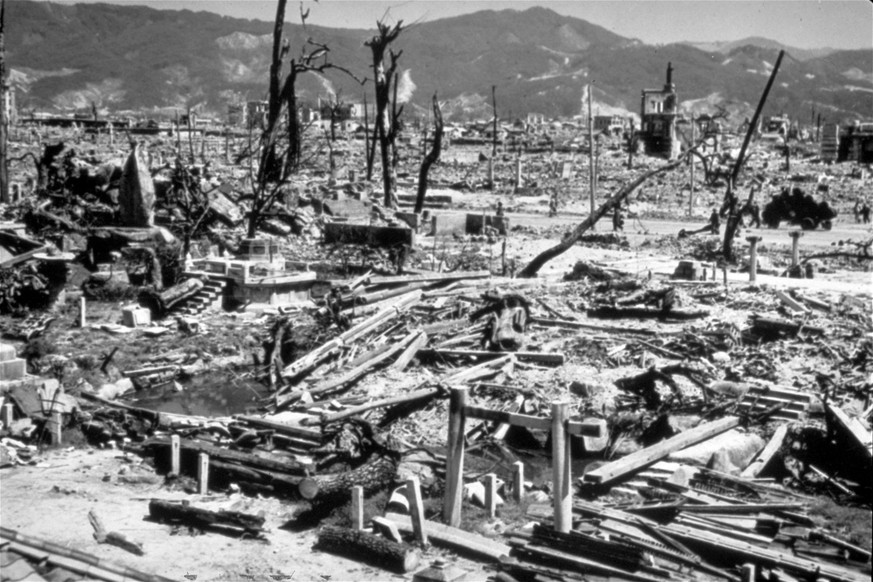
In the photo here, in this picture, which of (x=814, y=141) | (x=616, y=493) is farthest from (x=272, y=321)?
(x=814, y=141)

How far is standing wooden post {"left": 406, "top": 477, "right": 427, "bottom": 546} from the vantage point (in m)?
9.11

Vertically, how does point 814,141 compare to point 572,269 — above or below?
above

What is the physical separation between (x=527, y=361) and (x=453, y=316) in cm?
268

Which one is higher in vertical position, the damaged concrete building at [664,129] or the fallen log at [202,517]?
the damaged concrete building at [664,129]

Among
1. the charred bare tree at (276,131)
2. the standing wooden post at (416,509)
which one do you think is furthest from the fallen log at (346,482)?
the charred bare tree at (276,131)

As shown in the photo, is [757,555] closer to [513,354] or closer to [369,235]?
[513,354]

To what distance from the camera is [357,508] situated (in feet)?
31.0

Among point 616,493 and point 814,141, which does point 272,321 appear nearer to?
point 616,493

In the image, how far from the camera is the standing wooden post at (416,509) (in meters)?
9.11

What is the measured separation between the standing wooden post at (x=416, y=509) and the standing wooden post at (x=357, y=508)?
0.52m

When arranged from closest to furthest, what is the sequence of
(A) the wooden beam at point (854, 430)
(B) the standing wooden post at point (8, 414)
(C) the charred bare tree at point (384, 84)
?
1. (A) the wooden beam at point (854, 430)
2. (B) the standing wooden post at point (8, 414)
3. (C) the charred bare tree at point (384, 84)

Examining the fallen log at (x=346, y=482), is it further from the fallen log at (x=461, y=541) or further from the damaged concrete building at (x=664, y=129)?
the damaged concrete building at (x=664, y=129)

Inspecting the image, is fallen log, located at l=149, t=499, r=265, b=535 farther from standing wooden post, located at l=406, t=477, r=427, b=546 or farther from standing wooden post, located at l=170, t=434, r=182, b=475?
standing wooden post, located at l=406, t=477, r=427, b=546

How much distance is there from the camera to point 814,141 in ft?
331
